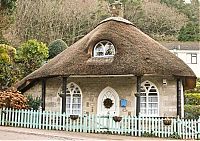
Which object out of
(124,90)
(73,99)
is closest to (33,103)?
(73,99)

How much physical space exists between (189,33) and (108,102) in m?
40.0

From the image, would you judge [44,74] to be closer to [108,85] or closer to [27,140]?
[108,85]

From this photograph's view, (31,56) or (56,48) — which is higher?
(56,48)

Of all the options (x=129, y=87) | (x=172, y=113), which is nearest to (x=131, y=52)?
(x=129, y=87)

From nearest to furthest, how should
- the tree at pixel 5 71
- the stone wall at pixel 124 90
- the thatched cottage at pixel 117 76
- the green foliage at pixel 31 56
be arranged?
1. the thatched cottage at pixel 117 76
2. the stone wall at pixel 124 90
3. the tree at pixel 5 71
4. the green foliage at pixel 31 56

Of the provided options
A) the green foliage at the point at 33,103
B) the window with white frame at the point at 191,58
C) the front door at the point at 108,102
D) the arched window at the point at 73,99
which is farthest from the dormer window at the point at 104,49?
the window with white frame at the point at 191,58

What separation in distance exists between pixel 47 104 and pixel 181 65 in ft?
28.0

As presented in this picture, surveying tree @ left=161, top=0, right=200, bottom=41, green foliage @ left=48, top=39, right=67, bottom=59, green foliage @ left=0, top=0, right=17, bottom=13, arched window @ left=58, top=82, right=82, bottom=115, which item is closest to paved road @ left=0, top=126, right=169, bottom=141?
arched window @ left=58, top=82, right=82, bottom=115

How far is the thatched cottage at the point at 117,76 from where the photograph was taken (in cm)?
1934

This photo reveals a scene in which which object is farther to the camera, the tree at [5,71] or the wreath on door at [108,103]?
the tree at [5,71]

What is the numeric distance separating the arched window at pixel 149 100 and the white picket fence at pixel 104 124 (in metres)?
2.84

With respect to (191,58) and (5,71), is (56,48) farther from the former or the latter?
(191,58)

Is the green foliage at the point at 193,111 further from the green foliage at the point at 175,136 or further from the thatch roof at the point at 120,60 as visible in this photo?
the green foliage at the point at 175,136

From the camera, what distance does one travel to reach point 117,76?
2073 cm
